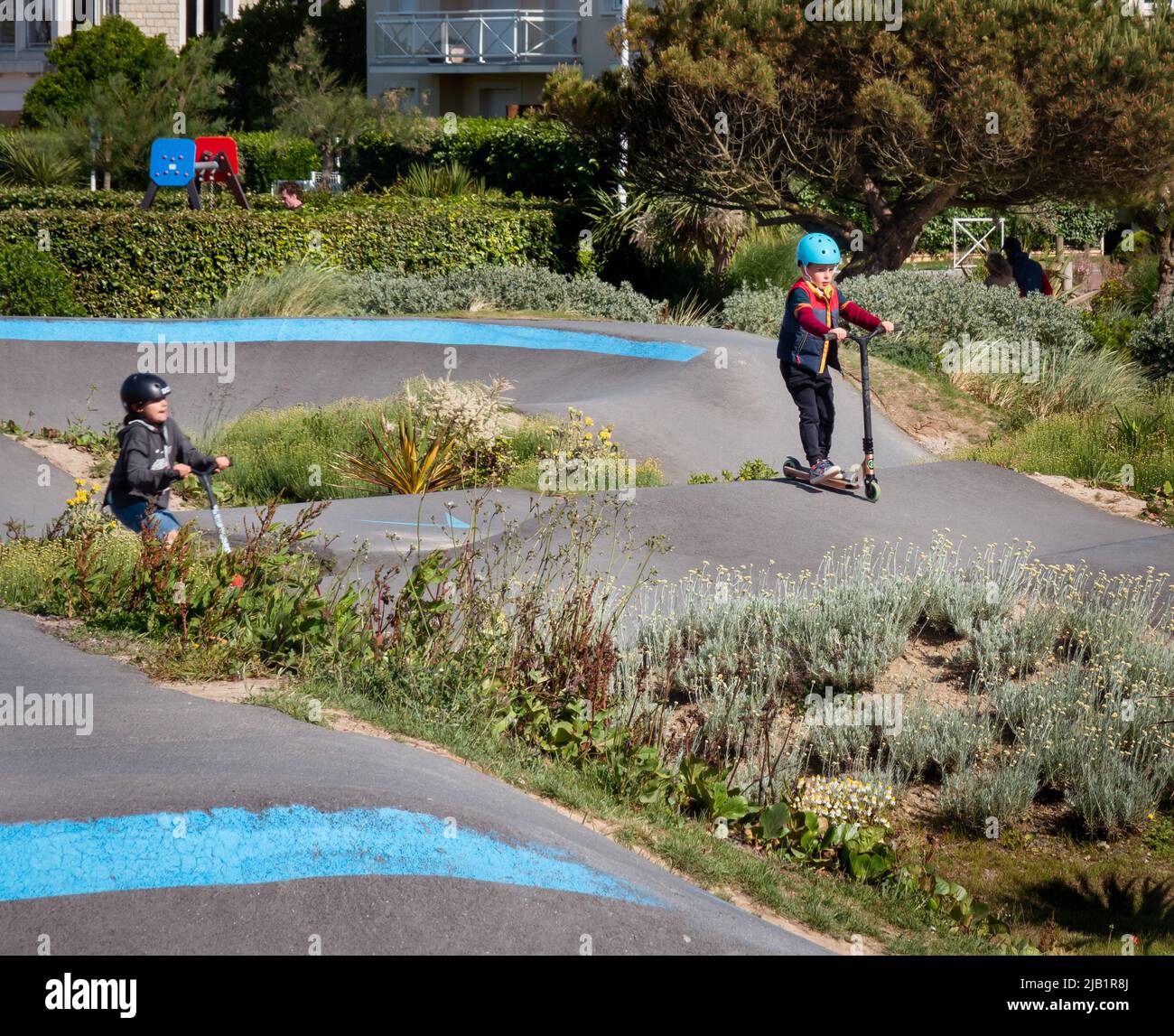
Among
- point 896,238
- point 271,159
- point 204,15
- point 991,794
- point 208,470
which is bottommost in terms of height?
point 991,794

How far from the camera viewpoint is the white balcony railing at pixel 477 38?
37.7 metres

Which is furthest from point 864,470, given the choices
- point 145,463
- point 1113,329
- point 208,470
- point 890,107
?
point 890,107

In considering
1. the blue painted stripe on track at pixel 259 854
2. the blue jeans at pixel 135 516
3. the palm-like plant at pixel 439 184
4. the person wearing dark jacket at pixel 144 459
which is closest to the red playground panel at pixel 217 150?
the palm-like plant at pixel 439 184

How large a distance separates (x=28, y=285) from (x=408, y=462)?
9.24 metres

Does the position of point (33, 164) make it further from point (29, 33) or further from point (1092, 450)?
point (1092, 450)

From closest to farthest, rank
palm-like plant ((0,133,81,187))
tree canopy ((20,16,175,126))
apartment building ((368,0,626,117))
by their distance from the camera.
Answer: palm-like plant ((0,133,81,187)) → tree canopy ((20,16,175,126)) → apartment building ((368,0,626,117))

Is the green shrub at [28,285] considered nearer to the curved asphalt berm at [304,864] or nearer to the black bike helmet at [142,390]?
the black bike helmet at [142,390]

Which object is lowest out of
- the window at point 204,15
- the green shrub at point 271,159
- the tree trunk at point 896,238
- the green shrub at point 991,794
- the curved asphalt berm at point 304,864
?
the green shrub at point 991,794

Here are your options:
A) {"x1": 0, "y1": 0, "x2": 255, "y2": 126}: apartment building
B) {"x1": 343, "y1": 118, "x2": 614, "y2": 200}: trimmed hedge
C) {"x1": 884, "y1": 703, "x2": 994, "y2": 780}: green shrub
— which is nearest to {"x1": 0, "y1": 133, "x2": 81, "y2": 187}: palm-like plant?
{"x1": 343, "y1": 118, "x2": 614, "y2": 200}: trimmed hedge

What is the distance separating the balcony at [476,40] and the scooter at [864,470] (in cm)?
2974

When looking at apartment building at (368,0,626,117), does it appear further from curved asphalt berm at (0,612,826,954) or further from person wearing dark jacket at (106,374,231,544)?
curved asphalt berm at (0,612,826,954)

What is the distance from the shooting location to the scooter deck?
10086 millimetres

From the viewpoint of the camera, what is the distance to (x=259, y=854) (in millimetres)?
4031

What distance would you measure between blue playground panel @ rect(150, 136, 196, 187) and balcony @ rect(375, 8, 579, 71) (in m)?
17.7
